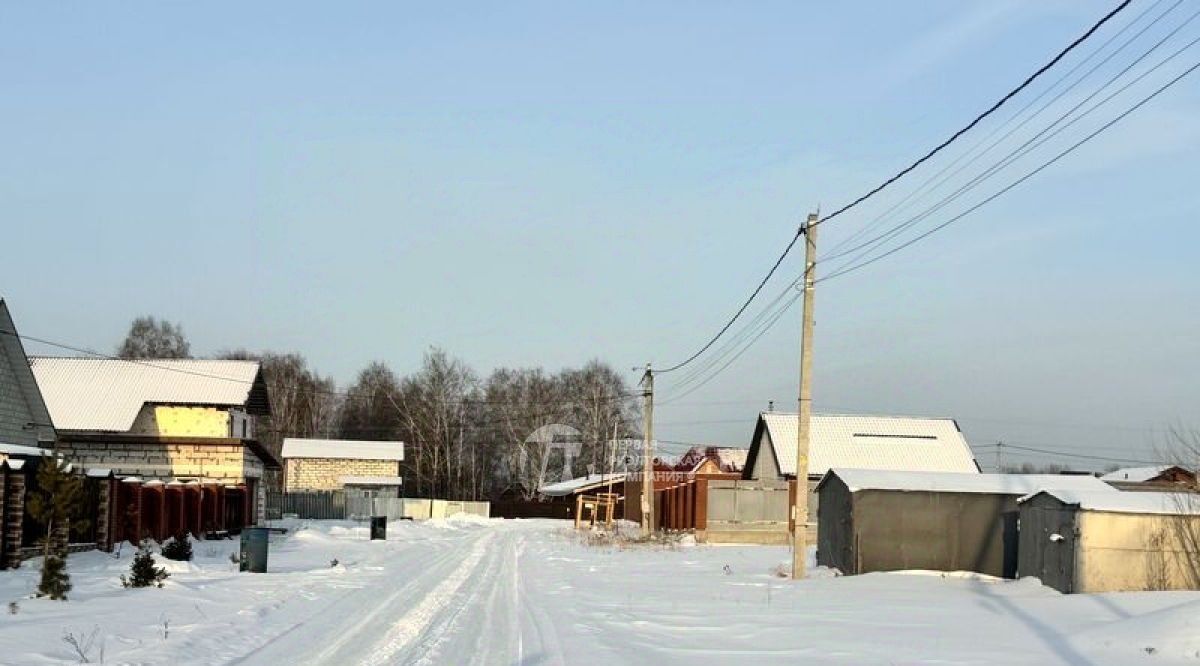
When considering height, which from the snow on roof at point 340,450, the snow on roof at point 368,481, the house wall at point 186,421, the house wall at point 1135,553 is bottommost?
the snow on roof at point 368,481

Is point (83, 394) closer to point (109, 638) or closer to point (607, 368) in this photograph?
point (109, 638)

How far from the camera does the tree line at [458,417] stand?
103312 mm

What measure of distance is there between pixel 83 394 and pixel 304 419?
199ft

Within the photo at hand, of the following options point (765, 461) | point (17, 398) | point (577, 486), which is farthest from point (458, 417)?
point (17, 398)

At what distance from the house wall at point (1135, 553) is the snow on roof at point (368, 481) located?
69217mm

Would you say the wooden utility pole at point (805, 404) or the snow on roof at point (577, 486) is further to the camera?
the snow on roof at point (577, 486)

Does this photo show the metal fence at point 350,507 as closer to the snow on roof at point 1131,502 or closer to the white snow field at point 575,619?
the white snow field at point 575,619

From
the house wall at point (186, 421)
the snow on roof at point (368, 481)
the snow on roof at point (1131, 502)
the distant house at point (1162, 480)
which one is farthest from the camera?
the snow on roof at point (368, 481)

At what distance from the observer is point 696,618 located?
1820 centimetres

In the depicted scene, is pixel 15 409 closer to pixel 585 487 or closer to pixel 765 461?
pixel 765 461

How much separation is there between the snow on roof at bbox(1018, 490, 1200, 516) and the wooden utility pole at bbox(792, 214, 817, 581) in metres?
5.38

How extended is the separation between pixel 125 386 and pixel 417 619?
40.8m

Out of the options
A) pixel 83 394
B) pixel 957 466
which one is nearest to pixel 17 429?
pixel 83 394

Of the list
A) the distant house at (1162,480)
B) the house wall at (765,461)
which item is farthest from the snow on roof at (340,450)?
the distant house at (1162,480)
